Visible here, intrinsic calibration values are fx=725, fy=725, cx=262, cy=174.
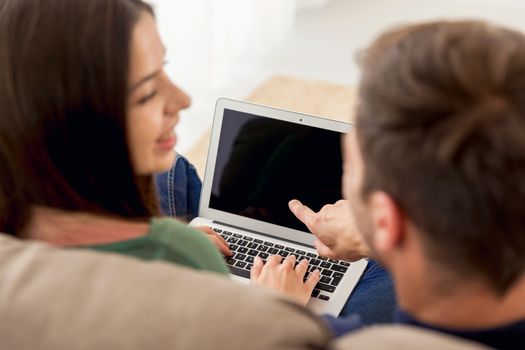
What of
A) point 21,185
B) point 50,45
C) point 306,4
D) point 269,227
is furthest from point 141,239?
point 306,4

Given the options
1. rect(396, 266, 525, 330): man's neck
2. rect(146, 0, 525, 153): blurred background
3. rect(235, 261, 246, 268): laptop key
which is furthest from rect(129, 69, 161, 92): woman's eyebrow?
rect(146, 0, 525, 153): blurred background

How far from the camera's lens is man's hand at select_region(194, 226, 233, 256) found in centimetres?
147

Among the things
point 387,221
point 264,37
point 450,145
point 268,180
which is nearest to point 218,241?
point 268,180

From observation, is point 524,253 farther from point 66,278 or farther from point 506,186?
point 66,278

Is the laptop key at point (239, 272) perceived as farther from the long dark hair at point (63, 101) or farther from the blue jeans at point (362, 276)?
the long dark hair at point (63, 101)

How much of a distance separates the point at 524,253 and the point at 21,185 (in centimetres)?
58

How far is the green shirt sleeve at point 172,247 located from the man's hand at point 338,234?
1.33 feet

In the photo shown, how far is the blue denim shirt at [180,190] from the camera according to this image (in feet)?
5.18

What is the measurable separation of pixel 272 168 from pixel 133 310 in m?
0.92

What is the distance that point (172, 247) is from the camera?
0.94 m

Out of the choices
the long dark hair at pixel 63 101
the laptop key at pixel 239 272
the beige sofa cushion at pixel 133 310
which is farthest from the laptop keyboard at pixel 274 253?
the beige sofa cushion at pixel 133 310

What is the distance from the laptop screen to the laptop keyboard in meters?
0.05

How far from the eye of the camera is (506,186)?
67cm

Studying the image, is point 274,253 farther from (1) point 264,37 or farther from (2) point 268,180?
(1) point 264,37
